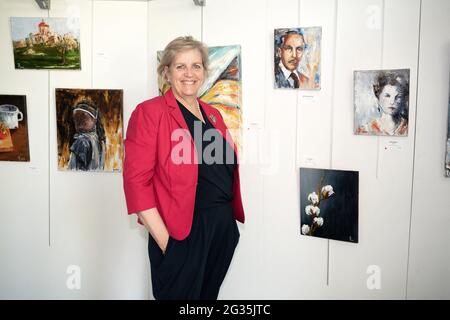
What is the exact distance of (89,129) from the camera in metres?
2.35

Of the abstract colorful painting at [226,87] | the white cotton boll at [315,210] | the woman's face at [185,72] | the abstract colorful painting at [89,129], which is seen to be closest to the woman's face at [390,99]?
the white cotton boll at [315,210]

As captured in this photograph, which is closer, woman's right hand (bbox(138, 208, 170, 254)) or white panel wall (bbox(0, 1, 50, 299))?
woman's right hand (bbox(138, 208, 170, 254))

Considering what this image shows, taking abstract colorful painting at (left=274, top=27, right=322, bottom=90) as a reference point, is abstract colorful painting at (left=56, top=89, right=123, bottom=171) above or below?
below

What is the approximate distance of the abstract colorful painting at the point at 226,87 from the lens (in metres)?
2.20

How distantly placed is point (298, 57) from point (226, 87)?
457mm

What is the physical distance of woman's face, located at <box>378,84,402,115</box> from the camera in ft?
6.20

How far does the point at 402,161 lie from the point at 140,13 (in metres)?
1.79

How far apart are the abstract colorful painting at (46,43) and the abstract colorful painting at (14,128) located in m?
0.23

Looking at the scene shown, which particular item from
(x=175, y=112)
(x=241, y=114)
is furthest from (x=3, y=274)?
(x=241, y=114)

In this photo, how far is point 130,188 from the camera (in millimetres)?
1663

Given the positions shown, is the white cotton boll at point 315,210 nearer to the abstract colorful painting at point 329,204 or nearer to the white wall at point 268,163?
the abstract colorful painting at point 329,204

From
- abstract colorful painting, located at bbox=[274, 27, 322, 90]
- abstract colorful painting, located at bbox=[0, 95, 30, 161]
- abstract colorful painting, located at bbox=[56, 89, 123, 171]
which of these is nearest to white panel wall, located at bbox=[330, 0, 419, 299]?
abstract colorful painting, located at bbox=[274, 27, 322, 90]

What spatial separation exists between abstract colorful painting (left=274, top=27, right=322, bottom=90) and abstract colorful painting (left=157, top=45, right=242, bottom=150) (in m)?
0.25

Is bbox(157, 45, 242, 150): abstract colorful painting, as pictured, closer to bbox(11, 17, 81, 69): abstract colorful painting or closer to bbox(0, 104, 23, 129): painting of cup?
bbox(11, 17, 81, 69): abstract colorful painting
